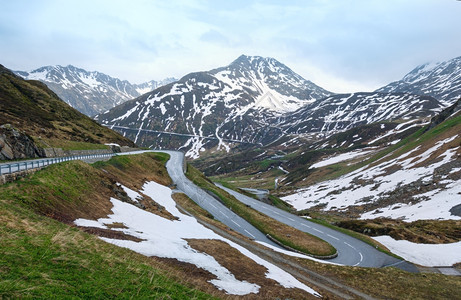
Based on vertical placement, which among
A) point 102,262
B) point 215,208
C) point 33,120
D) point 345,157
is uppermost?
point 345,157

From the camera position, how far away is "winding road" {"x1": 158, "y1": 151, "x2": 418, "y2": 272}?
38.3 metres

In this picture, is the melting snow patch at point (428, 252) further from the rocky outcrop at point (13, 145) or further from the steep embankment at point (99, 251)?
the rocky outcrop at point (13, 145)

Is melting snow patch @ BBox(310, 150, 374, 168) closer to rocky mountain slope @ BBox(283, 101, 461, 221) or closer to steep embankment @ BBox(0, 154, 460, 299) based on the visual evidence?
rocky mountain slope @ BBox(283, 101, 461, 221)

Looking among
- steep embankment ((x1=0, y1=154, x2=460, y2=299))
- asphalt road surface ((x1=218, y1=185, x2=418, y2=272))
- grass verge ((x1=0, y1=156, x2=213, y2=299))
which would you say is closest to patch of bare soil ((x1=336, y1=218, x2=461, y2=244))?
asphalt road surface ((x1=218, y1=185, x2=418, y2=272))

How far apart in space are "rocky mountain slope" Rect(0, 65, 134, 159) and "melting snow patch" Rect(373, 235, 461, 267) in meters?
57.8

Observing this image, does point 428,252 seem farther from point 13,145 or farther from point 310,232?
point 13,145

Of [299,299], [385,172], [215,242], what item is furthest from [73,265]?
[385,172]

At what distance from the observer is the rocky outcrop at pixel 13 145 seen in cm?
3246

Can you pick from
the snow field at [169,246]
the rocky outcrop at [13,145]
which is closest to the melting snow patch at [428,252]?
the snow field at [169,246]

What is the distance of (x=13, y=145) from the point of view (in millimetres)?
34094

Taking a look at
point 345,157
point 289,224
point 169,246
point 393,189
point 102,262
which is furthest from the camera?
point 345,157

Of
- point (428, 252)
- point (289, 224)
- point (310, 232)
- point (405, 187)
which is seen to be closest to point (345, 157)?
point (405, 187)

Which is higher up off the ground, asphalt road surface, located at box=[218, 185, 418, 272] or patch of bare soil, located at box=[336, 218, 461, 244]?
patch of bare soil, located at box=[336, 218, 461, 244]

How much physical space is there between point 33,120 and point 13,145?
155 feet
